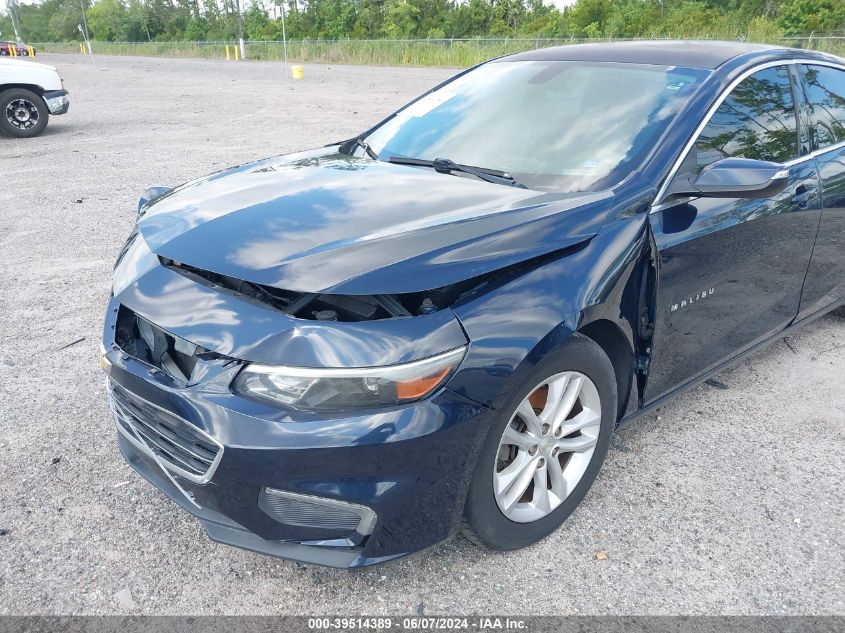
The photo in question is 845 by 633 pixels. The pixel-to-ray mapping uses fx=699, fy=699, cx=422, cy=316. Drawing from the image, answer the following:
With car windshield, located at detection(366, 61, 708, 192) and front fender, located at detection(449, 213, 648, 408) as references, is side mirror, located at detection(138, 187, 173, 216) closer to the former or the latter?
car windshield, located at detection(366, 61, 708, 192)

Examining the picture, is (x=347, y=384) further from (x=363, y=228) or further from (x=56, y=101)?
(x=56, y=101)

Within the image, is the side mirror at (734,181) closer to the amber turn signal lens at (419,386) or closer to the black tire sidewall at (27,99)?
the amber turn signal lens at (419,386)

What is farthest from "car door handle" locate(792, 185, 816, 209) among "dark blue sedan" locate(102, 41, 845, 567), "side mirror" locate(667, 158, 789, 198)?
"side mirror" locate(667, 158, 789, 198)

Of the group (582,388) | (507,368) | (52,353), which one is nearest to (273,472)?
(507,368)

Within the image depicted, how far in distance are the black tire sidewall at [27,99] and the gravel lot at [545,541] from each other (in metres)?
8.08

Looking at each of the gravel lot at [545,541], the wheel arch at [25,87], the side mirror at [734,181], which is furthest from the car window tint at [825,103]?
the wheel arch at [25,87]

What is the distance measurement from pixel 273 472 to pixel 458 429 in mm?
529

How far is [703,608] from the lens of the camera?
2.21 m

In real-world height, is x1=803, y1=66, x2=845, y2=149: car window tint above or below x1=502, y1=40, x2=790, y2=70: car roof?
→ below

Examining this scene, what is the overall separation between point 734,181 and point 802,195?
0.88 meters

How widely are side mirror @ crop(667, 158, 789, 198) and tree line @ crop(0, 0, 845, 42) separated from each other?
27718 millimetres

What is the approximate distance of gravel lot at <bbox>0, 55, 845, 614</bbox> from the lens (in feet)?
7.37

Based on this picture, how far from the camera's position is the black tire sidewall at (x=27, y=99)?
1098 centimetres

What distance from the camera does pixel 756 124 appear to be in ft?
10.1
